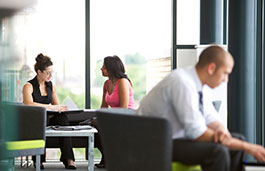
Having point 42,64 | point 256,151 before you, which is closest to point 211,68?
point 256,151

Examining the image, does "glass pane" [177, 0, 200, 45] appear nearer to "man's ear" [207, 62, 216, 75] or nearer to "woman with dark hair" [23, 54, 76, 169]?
"woman with dark hair" [23, 54, 76, 169]

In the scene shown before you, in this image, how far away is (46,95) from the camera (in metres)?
6.75

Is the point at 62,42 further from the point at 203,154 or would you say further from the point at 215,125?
the point at 203,154

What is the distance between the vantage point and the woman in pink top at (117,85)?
593cm

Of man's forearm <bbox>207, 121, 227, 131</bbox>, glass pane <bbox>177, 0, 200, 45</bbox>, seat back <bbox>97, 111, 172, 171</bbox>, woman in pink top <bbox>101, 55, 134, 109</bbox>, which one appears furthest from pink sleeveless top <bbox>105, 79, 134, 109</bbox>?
seat back <bbox>97, 111, 172, 171</bbox>

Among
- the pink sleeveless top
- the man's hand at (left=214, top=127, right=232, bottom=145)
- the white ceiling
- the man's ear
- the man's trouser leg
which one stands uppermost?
the white ceiling

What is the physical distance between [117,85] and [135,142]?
312 centimetres

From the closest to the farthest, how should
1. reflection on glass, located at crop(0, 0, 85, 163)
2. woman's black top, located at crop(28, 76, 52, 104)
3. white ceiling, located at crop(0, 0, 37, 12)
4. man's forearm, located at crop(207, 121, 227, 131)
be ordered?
white ceiling, located at crop(0, 0, 37, 12)
man's forearm, located at crop(207, 121, 227, 131)
woman's black top, located at crop(28, 76, 52, 104)
reflection on glass, located at crop(0, 0, 85, 163)

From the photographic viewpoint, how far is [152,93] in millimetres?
3154

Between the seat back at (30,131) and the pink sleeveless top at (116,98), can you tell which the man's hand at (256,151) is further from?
the pink sleeveless top at (116,98)

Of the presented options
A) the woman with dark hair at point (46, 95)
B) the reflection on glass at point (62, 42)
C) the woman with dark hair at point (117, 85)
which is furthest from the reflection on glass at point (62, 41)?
the woman with dark hair at point (117, 85)

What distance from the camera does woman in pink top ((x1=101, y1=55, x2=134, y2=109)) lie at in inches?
233

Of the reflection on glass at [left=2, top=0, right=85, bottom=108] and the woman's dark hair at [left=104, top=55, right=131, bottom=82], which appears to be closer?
the woman's dark hair at [left=104, top=55, right=131, bottom=82]

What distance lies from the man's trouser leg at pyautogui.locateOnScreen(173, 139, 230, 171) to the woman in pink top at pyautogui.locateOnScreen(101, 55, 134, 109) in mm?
2898
